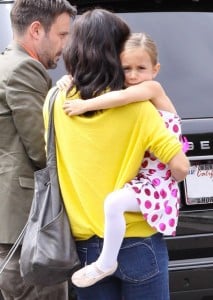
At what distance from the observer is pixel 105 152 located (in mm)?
2752

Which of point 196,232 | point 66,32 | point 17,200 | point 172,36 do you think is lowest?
point 196,232

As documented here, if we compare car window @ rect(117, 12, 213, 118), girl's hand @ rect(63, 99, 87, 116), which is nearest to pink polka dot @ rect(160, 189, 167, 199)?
girl's hand @ rect(63, 99, 87, 116)

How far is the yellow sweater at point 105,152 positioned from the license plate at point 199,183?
46.8 inches

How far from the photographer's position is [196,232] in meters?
3.98

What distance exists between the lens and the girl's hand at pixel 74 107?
2.76 meters

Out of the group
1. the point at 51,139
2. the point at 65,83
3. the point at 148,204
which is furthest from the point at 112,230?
the point at 65,83

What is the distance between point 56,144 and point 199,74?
64.9 inches

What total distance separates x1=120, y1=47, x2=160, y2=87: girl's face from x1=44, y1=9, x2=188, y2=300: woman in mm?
33

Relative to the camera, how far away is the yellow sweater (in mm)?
2709

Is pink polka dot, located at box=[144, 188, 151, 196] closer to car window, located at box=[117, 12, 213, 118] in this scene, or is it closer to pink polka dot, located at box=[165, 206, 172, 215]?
pink polka dot, located at box=[165, 206, 172, 215]

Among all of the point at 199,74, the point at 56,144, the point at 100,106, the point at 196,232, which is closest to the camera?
the point at 100,106

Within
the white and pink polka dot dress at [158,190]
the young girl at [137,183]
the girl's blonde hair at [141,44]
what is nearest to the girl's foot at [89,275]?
the young girl at [137,183]

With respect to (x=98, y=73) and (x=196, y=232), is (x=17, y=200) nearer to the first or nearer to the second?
(x=98, y=73)

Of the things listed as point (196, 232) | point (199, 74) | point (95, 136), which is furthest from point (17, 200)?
point (199, 74)
